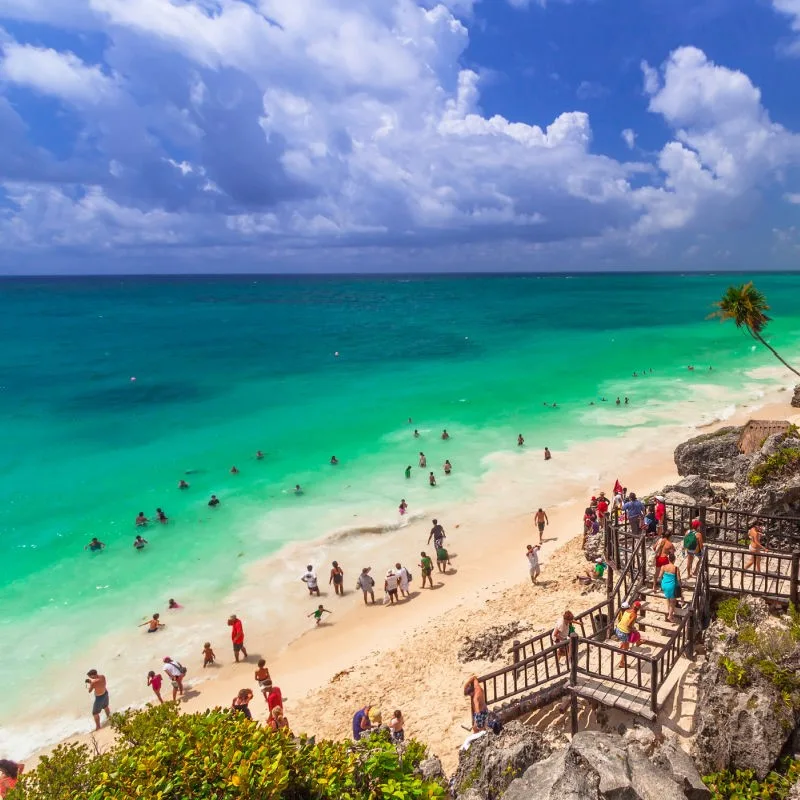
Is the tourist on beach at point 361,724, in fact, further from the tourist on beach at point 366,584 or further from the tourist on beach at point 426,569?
the tourist on beach at point 426,569

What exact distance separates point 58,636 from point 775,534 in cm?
2284

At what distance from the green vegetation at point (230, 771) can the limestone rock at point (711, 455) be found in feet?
70.3

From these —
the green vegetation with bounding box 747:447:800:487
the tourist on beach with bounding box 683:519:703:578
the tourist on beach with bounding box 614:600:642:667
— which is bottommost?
the tourist on beach with bounding box 614:600:642:667

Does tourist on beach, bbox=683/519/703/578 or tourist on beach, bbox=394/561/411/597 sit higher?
tourist on beach, bbox=683/519/703/578

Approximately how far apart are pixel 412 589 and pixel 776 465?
41.2ft

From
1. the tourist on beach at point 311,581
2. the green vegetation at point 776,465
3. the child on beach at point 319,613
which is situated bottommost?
the child on beach at point 319,613

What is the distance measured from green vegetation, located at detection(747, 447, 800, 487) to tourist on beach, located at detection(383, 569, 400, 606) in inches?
460

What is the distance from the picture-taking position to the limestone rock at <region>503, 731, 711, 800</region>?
7160 mm

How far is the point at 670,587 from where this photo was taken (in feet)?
40.9

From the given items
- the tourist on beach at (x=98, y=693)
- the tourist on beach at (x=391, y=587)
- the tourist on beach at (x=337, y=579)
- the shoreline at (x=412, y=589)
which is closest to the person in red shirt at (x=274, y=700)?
the shoreline at (x=412, y=589)

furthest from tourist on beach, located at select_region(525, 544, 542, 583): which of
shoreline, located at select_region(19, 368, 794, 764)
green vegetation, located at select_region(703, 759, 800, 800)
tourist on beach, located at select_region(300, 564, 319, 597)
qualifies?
green vegetation, located at select_region(703, 759, 800, 800)

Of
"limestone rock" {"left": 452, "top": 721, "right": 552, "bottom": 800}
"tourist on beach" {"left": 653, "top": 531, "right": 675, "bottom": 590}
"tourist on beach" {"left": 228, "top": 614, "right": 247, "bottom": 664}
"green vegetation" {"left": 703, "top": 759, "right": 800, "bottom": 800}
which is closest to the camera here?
"green vegetation" {"left": 703, "top": 759, "right": 800, "bottom": 800}

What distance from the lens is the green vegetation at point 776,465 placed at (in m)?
15.6

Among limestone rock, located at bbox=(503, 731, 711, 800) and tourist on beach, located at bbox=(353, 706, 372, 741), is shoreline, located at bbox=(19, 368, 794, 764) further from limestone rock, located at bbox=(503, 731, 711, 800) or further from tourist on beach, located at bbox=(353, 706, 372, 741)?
limestone rock, located at bbox=(503, 731, 711, 800)
